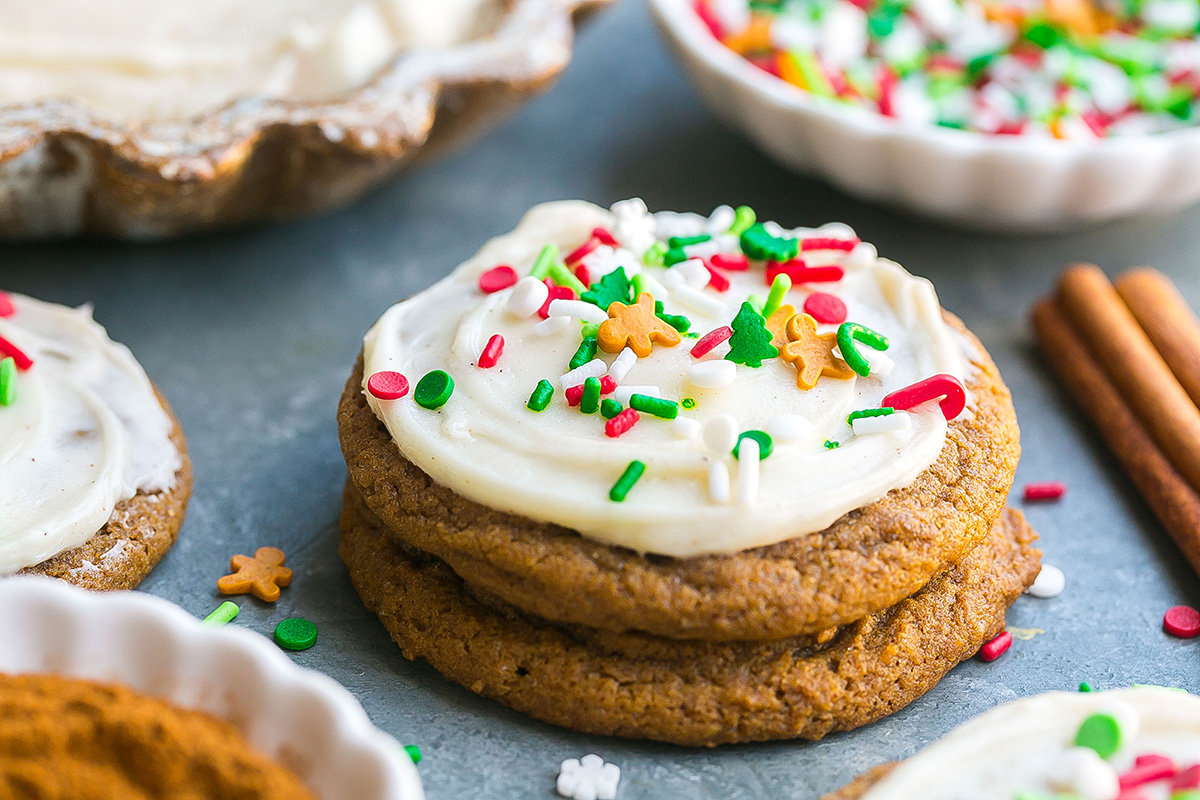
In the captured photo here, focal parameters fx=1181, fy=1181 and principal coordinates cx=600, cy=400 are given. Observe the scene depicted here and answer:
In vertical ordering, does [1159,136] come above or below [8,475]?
above

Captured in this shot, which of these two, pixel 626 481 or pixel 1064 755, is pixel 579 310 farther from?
pixel 1064 755

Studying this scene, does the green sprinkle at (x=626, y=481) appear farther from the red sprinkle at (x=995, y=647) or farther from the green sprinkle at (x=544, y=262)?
the red sprinkle at (x=995, y=647)

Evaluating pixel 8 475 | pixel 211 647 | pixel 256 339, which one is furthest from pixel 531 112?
pixel 211 647

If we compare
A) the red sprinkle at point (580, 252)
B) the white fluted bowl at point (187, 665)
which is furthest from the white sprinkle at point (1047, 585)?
the white fluted bowl at point (187, 665)

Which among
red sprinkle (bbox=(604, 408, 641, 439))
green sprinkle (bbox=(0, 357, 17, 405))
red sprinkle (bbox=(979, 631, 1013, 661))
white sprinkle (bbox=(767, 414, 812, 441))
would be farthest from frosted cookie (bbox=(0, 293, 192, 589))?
red sprinkle (bbox=(979, 631, 1013, 661))

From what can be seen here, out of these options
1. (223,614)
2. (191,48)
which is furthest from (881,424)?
(191,48)

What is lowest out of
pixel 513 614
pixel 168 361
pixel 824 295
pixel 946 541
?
pixel 168 361

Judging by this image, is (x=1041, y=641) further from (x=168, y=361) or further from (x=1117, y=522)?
(x=168, y=361)
